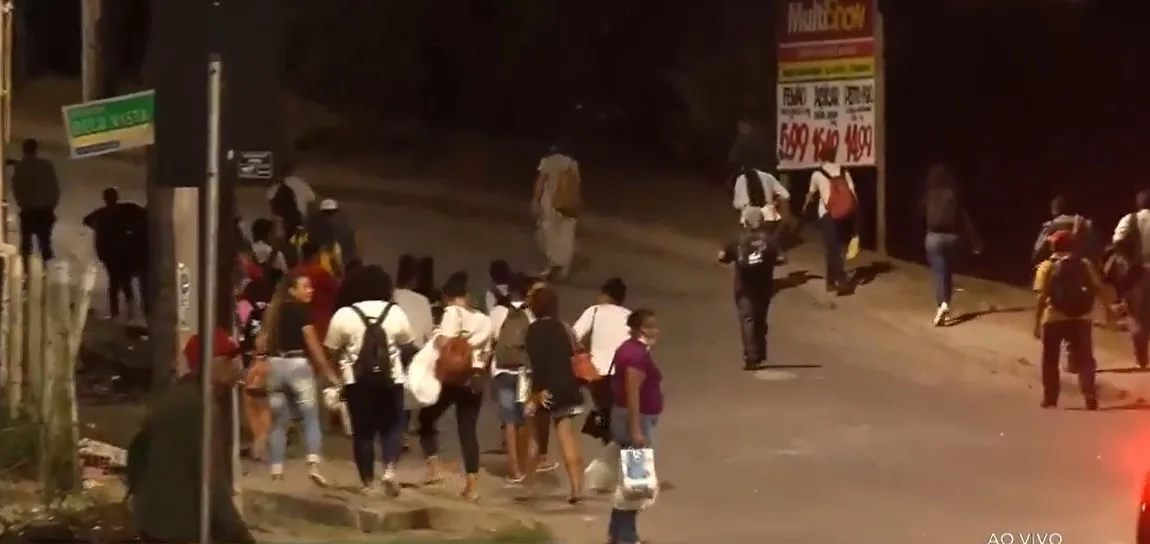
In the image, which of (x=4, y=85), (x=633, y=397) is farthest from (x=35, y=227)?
(x=633, y=397)

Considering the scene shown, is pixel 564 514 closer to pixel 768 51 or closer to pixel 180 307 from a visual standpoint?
pixel 180 307

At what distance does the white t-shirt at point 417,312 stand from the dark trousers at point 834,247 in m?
6.46

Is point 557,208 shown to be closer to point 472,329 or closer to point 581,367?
point 472,329

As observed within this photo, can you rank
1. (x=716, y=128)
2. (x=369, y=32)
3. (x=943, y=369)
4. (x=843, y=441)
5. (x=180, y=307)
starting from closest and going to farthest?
(x=180, y=307) < (x=843, y=441) < (x=943, y=369) < (x=716, y=128) < (x=369, y=32)

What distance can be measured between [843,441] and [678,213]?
990 centimetres

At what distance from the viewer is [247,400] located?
1254 centimetres

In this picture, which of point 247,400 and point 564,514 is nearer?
point 564,514

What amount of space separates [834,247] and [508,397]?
7179 mm

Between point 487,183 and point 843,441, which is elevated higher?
point 487,183

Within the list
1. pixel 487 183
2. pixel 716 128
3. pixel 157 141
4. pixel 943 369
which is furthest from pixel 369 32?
pixel 157 141

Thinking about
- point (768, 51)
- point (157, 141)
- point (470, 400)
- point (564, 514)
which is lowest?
point (564, 514)

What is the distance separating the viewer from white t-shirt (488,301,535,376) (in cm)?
1166

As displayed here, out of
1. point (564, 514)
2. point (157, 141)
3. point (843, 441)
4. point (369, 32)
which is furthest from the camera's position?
point (369, 32)

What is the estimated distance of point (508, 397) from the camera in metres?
11.8
